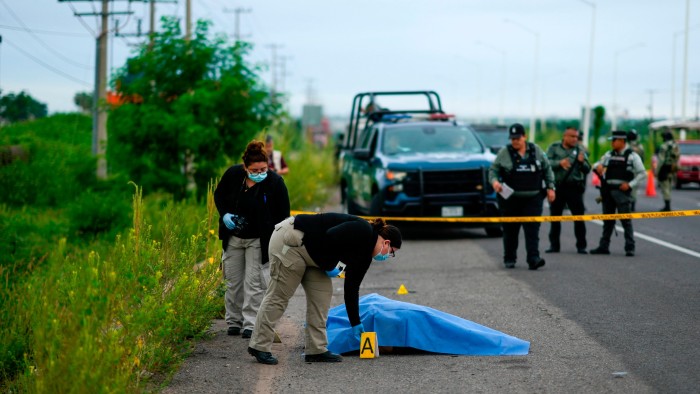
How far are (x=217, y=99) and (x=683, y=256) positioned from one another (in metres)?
8.67

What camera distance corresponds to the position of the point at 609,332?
32.2ft

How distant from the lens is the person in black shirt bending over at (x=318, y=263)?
8.31m

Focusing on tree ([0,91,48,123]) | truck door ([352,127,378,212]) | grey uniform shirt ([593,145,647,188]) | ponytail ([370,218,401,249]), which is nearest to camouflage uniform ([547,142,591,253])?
grey uniform shirt ([593,145,647,188])

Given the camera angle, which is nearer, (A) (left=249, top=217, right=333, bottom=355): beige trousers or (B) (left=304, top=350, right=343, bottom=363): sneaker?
(A) (left=249, top=217, right=333, bottom=355): beige trousers

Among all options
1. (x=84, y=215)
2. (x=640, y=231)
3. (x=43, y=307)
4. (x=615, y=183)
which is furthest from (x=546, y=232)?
(x=43, y=307)

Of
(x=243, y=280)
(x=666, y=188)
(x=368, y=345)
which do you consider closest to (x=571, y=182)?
→ (x=243, y=280)

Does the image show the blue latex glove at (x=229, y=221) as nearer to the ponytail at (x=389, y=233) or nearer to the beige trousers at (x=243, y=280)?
the beige trousers at (x=243, y=280)

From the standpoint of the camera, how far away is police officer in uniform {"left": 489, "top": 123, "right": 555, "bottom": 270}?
1461 centimetres

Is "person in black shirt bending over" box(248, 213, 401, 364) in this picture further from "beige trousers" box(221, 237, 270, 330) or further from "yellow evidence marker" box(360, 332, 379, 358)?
"beige trousers" box(221, 237, 270, 330)

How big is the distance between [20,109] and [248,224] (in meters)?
26.8

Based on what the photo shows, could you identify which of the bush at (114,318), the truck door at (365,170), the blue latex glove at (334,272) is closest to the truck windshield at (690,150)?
the truck door at (365,170)

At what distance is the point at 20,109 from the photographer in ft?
114

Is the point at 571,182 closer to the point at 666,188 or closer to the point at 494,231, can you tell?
the point at 494,231

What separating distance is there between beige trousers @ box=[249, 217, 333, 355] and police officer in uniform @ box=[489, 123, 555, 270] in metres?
6.15
